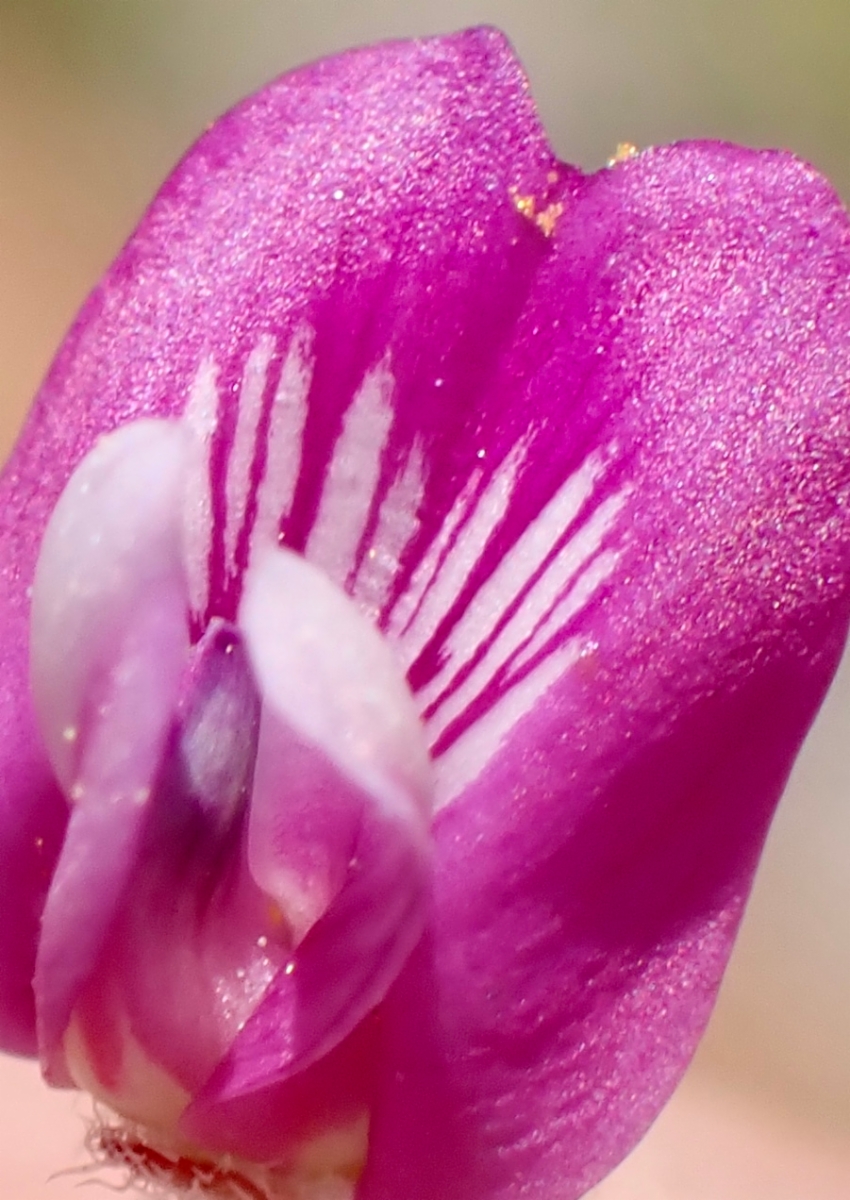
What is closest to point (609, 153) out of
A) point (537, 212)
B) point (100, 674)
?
point (537, 212)

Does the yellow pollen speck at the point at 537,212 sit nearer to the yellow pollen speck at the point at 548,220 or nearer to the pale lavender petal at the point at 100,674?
the yellow pollen speck at the point at 548,220

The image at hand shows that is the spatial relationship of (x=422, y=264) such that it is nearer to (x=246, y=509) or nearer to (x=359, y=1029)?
(x=246, y=509)

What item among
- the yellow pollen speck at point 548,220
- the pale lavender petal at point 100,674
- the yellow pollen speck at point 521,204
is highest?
the yellow pollen speck at point 521,204

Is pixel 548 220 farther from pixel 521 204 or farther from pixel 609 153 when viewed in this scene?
pixel 609 153

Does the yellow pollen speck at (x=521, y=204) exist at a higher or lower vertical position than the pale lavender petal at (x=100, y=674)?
higher

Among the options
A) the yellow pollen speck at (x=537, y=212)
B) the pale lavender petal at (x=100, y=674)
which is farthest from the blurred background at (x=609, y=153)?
→ the pale lavender petal at (x=100, y=674)

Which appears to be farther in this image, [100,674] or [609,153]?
[609,153]

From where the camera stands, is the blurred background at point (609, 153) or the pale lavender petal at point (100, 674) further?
the blurred background at point (609, 153)

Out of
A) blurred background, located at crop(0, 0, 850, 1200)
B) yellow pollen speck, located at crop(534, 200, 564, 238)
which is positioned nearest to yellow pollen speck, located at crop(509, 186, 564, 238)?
yellow pollen speck, located at crop(534, 200, 564, 238)

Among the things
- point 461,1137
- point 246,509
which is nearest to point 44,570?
point 246,509
